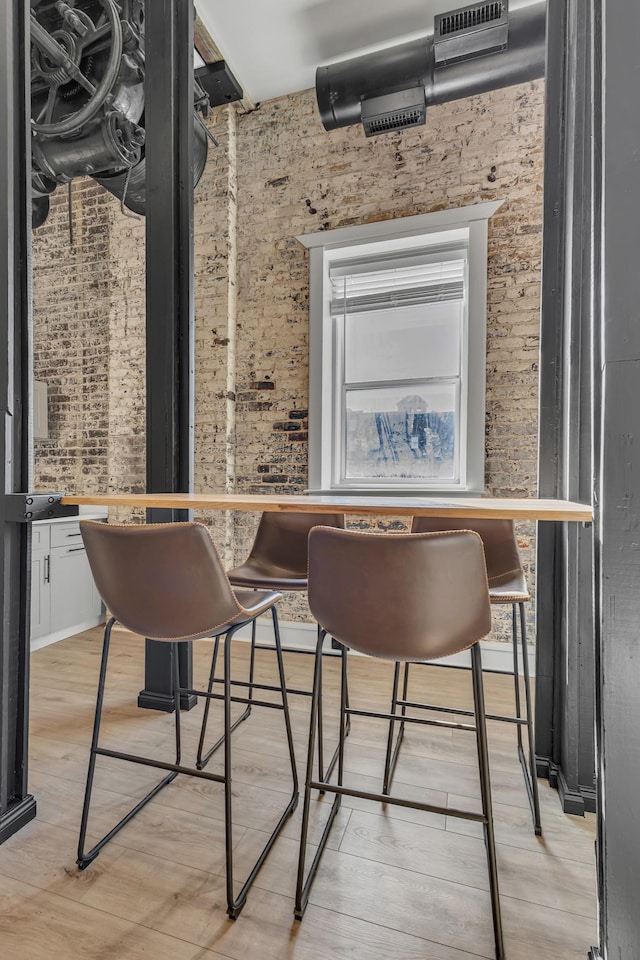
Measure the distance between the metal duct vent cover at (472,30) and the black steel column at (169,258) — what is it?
1373mm

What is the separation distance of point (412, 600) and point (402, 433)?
234 cm

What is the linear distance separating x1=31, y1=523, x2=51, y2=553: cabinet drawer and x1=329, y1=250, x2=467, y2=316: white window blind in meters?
2.57

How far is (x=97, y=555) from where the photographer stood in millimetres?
1487

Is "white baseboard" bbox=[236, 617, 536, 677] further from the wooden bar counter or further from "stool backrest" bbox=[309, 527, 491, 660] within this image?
"stool backrest" bbox=[309, 527, 491, 660]

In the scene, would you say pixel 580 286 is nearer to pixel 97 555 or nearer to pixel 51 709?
pixel 97 555

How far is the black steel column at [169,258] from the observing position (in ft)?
7.52

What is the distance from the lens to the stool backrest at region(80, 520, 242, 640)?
1.36 m

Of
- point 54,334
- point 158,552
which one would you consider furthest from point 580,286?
point 54,334

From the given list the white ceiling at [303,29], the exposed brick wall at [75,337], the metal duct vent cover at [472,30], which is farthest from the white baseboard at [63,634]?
the metal duct vent cover at [472,30]

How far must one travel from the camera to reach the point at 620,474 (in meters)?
1.01

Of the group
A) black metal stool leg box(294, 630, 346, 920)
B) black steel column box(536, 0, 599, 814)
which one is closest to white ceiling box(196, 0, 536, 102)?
black steel column box(536, 0, 599, 814)

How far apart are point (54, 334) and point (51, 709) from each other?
3.09 m

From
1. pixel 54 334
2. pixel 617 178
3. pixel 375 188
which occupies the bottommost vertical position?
pixel 617 178

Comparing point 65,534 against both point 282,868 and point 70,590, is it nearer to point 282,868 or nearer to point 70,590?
point 70,590
